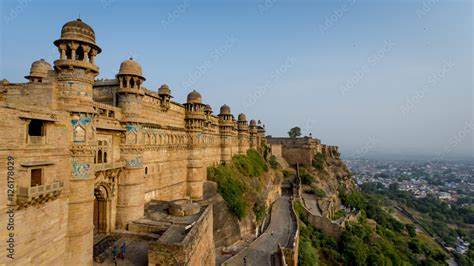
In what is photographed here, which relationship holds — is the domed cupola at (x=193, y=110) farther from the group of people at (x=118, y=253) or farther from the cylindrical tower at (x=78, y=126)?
the group of people at (x=118, y=253)

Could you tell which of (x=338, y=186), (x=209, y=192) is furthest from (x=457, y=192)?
(x=209, y=192)

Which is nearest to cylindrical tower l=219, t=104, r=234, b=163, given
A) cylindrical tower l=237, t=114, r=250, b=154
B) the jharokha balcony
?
cylindrical tower l=237, t=114, r=250, b=154

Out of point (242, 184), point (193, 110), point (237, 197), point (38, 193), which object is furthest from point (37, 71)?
point (242, 184)

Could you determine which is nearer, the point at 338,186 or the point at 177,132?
the point at 177,132

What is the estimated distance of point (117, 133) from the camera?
645 inches

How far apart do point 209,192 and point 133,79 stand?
14820 mm

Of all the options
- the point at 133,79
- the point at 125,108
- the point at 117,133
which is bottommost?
the point at 117,133

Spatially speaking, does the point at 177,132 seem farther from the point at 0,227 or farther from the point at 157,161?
the point at 0,227

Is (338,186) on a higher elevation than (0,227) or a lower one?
lower

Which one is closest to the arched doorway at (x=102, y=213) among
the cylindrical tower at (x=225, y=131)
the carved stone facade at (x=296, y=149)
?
the cylindrical tower at (x=225, y=131)

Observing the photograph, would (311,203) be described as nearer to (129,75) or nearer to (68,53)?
(129,75)

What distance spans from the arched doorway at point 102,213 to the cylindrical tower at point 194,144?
10255 mm

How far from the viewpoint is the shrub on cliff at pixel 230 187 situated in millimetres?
26356

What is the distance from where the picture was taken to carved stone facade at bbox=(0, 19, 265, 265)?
901 centimetres
